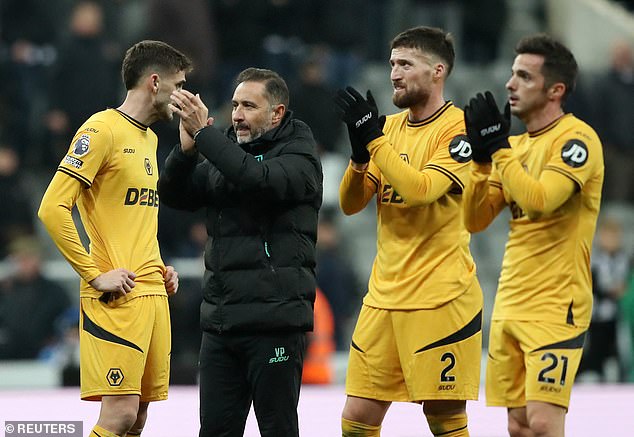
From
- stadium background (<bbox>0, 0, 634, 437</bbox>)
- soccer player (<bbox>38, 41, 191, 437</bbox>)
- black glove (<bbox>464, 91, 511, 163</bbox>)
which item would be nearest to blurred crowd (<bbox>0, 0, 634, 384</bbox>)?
stadium background (<bbox>0, 0, 634, 437</bbox>)

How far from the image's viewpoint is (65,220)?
5988mm

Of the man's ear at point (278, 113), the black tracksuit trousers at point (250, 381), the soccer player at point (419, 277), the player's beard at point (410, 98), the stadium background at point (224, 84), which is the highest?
the stadium background at point (224, 84)

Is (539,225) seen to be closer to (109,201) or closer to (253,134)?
(253,134)

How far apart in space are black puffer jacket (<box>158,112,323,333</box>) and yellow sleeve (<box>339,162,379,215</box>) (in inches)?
15.9

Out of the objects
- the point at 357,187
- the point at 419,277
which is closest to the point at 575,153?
the point at 419,277

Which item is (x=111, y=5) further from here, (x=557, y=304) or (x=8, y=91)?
(x=557, y=304)

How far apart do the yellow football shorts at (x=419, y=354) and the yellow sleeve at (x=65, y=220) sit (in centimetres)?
141

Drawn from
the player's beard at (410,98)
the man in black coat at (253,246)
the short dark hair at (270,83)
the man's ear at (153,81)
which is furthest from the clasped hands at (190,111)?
the player's beard at (410,98)

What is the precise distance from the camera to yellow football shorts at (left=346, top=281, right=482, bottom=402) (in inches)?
250

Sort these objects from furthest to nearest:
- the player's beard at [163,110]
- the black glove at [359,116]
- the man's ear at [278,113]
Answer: the player's beard at [163,110], the black glove at [359,116], the man's ear at [278,113]

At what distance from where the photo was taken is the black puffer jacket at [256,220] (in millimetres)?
5820

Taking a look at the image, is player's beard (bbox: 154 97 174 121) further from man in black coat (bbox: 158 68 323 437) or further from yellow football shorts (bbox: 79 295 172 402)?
yellow football shorts (bbox: 79 295 172 402)

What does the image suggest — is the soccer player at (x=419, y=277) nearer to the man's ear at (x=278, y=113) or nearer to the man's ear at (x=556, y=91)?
the man's ear at (x=278, y=113)

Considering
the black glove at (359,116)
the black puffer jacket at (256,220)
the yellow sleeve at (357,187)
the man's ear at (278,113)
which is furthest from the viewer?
the yellow sleeve at (357,187)
